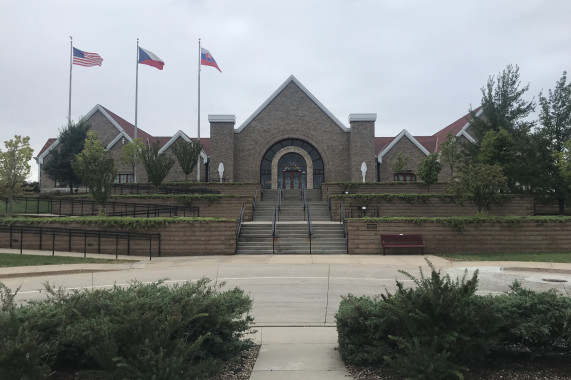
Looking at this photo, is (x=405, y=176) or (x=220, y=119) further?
(x=405, y=176)

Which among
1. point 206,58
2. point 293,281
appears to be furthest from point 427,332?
point 206,58

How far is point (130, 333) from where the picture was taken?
162 inches

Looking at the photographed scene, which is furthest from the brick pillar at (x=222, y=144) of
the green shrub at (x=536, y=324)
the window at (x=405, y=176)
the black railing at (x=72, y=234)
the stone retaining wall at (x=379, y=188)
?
the green shrub at (x=536, y=324)

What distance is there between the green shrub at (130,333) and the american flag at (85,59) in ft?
126

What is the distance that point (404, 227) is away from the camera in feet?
64.4

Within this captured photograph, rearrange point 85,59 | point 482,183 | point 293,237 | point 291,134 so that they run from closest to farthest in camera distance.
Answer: point 293,237 < point 482,183 < point 85,59 < point 291,134

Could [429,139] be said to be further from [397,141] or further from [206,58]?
[206,58]

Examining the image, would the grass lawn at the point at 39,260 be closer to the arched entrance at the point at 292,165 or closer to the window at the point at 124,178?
the arched entrance at the point at 292,165

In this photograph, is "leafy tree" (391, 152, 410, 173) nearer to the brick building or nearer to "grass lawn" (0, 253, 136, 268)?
the brick building

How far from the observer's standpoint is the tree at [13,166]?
2352 cm

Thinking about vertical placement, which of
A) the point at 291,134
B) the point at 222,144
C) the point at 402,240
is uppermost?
the point at 291,134

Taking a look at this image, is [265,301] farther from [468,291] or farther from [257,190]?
[257,190]

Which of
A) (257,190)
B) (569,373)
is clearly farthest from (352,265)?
(257,190)

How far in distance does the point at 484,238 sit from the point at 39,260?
60.5 feet
